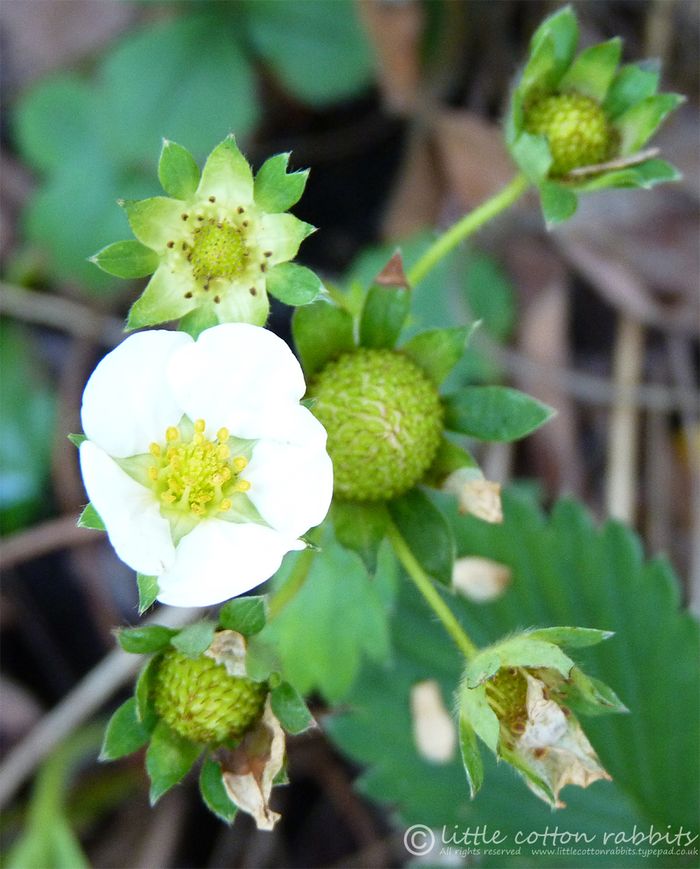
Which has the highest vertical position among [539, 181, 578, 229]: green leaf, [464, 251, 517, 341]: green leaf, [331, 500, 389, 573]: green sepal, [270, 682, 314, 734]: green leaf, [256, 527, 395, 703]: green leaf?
[539, 181, 578, 229]: green leaf

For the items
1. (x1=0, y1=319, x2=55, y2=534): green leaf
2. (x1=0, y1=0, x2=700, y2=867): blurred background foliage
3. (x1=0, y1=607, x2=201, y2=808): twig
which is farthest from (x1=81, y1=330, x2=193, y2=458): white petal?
(x1=0, y1=319, x2=55, y2=534): green leaf

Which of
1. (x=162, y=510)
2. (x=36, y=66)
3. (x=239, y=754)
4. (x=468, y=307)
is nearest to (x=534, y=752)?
(x=239, y=754)

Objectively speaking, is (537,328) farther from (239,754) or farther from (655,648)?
(239,754)

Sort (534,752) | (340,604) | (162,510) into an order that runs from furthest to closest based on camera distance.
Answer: (340,604)
(162,510)
(534,752)

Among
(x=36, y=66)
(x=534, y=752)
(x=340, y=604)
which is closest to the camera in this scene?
(x=534, y=752)

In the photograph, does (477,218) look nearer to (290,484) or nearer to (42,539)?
(290,484)

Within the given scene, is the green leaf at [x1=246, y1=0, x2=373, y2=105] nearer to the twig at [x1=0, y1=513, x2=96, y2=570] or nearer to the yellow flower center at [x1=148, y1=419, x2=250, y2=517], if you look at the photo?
the twig at [x1=0, y1=513, x2=96, y2=570]

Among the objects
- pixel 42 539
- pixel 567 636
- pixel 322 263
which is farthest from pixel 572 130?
pixel 42 539
